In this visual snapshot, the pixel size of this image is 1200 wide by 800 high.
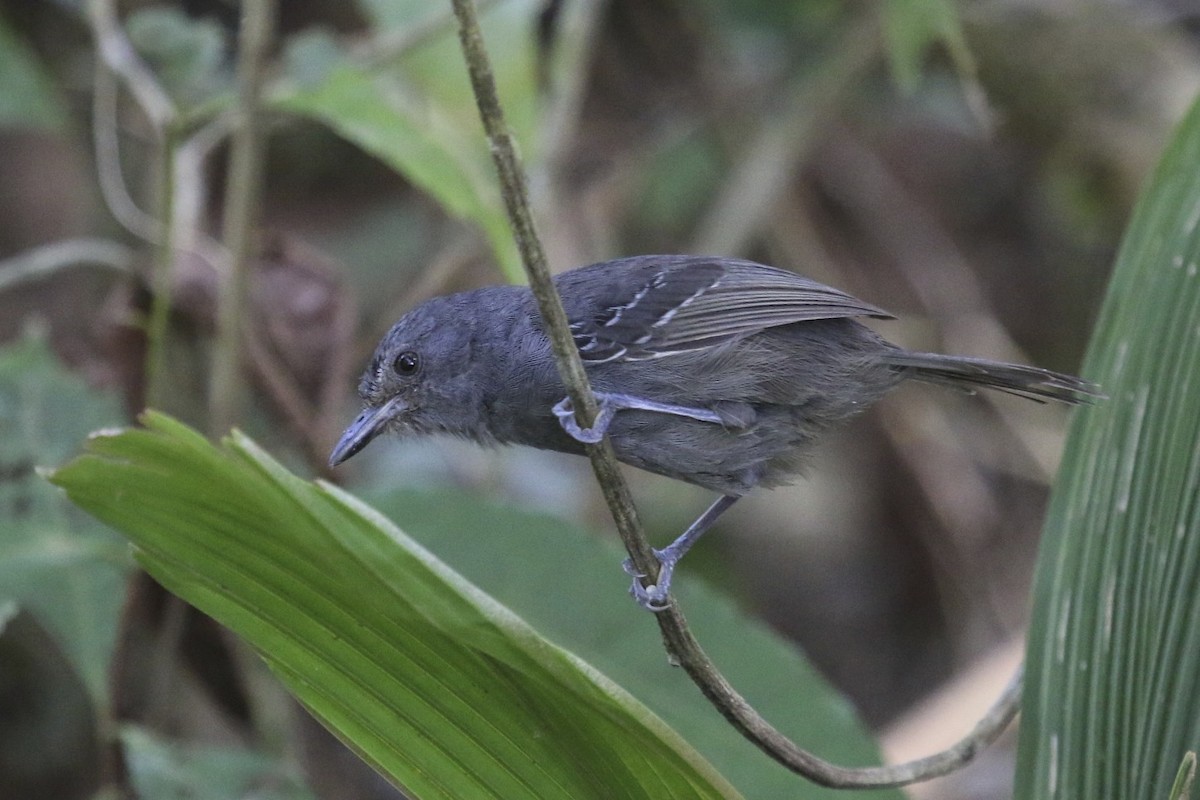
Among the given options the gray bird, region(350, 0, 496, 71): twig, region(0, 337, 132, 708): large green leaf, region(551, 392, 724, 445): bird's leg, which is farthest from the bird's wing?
region(0, 337, 132, 708): large green leaf

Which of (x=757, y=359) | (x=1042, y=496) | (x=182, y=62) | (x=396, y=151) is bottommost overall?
(x=1042, y=496)

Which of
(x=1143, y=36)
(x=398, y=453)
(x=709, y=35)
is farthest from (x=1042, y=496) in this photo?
(x=398, y=453)

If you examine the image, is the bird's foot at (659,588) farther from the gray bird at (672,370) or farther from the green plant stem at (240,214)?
the green plant stem at (240,214)

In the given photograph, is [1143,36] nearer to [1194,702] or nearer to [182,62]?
[182,62]

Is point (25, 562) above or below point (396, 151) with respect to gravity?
below

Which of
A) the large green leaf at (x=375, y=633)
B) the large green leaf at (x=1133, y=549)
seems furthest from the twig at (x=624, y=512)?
the large green leaf at (x=375, y=633)
